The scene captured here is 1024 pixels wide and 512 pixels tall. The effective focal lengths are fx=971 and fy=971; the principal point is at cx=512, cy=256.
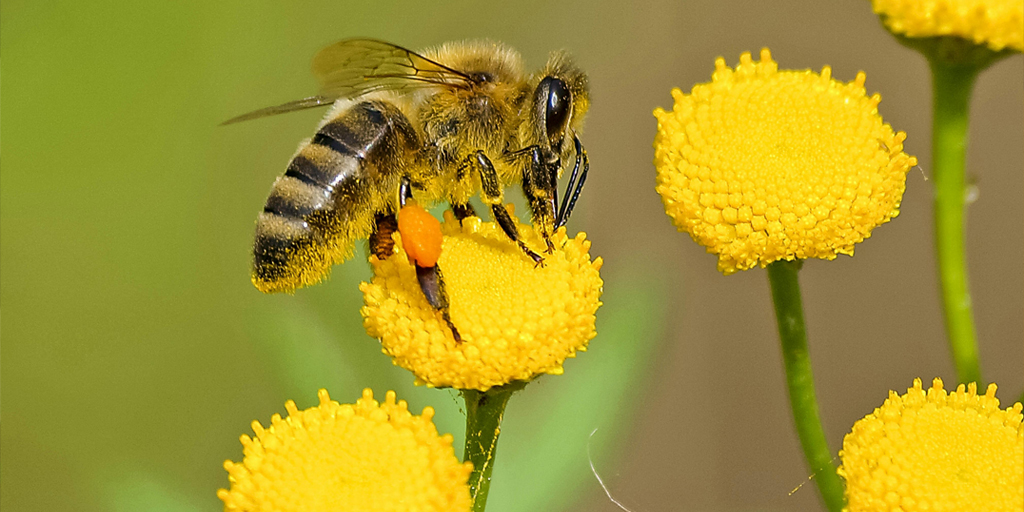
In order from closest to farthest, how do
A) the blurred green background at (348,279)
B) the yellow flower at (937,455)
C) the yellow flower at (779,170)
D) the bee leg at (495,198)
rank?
the yellow flower at (937,455), the yellow flower at (779,170), the bee leg at (495,198), the blurred green background at (348,279)

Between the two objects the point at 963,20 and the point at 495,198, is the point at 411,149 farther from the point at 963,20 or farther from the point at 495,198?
the point at 963,20

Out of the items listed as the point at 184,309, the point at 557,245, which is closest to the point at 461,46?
the point at 557,245

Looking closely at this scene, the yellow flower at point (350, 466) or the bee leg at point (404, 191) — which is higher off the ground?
the bee leg at point (404, 191)

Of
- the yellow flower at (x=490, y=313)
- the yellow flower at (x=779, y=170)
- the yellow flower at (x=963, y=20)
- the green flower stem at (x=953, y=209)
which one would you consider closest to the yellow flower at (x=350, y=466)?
the yellow flower at (x=490, y=313)

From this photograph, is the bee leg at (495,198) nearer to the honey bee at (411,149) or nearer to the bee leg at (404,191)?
the honey bee at (411,149)

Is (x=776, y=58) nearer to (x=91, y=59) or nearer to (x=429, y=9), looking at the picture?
(x=429, y=9)

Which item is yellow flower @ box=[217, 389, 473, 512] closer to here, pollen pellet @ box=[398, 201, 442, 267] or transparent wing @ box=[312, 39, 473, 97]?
pollen pellet @ box=[398, 201, 442, 267]

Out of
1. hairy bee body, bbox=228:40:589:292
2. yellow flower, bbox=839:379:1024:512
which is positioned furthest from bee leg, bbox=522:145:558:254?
yellow flower, bbox=839:379:1024:512
